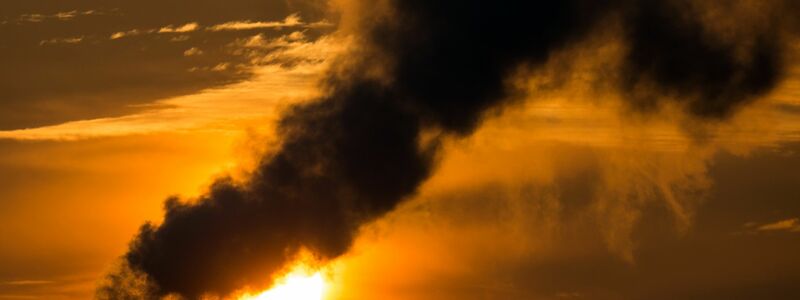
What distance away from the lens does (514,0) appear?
149ft

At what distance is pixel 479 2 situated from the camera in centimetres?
4531

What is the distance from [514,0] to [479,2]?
4.82ft
